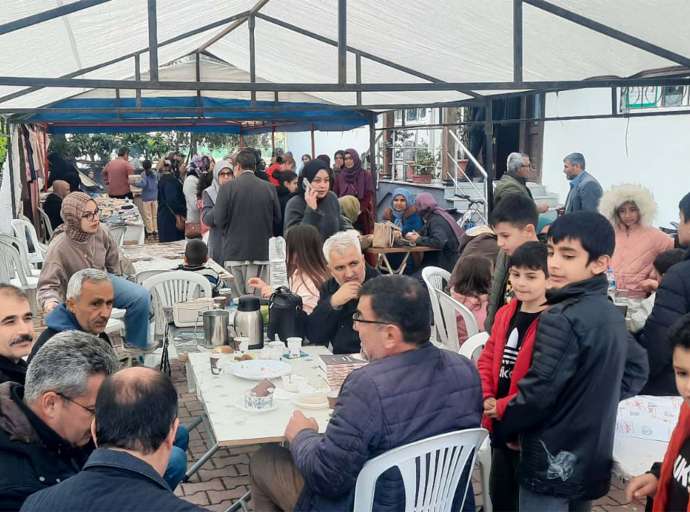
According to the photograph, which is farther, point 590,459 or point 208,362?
point 208,362

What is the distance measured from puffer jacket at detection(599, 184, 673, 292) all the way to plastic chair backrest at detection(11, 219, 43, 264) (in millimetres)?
6577

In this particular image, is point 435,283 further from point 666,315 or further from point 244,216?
point 666,315

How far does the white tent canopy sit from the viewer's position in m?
4.47

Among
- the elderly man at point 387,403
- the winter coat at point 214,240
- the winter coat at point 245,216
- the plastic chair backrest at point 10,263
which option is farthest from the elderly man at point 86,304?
the plastic chair backrest at point 10,263

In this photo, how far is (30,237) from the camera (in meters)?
9.32

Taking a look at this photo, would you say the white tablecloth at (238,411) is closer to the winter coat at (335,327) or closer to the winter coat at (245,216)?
the winter coat at (335,327)

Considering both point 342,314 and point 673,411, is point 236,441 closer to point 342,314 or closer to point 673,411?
point 342,314

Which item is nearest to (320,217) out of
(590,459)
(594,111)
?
(590,459)

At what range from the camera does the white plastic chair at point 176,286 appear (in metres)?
5.59

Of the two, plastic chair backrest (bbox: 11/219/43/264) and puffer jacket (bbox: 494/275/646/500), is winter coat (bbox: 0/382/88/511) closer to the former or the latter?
puffer jacket (bbox: 494/275/646/500)

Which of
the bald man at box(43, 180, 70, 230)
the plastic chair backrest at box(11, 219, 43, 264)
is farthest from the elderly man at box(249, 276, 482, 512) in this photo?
the bald man at box(43, 180, 70, 230)

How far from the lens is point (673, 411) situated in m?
2.62

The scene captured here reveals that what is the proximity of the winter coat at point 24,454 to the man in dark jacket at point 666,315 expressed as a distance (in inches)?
87.8

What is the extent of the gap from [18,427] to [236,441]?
815mm
